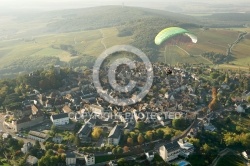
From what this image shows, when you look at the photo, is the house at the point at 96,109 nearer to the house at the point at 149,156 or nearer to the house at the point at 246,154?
the house at the point at 149,156

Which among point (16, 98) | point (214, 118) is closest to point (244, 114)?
point (214, 118)

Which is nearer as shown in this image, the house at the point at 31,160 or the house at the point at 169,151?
the house at the point at 31,160

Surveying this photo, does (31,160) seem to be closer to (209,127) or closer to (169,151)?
(169,151)

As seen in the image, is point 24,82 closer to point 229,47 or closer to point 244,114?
point 244,114

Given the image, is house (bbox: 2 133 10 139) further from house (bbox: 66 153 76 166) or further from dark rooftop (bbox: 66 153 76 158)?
house (bbox: 66 153 76 166)

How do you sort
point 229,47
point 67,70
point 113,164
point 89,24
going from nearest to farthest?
1. point 113,164
2. point 67,70
3. point 229,47
4. point 89,24

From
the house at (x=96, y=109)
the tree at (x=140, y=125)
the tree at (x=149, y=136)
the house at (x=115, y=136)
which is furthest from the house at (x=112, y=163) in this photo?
the house at (x=96, y=109)
